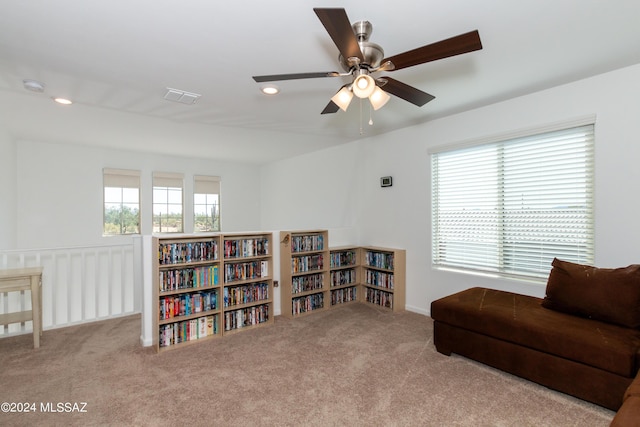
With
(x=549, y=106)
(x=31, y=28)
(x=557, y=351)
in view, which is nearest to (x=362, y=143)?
(x=549, y=106)

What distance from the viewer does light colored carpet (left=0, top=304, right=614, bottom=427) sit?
6.40 feet

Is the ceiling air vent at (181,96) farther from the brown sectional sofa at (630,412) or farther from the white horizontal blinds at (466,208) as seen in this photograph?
the brown sectional sofa at (630,412)

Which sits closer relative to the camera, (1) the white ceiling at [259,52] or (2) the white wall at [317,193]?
(1) the white ceiling at [259,52]

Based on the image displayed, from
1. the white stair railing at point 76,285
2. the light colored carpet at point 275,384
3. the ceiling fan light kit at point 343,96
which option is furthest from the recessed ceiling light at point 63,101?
the ceiling fan light kit at point 343,96

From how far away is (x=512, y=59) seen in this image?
225cm

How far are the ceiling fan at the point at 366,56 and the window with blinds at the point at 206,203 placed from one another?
200 inches

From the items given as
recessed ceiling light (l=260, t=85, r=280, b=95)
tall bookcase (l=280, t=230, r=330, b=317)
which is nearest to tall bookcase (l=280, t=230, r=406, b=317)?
tall bookcase (l=280, t=230, r=330, b=317)

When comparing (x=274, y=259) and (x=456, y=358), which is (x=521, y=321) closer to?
(x=456, y=358)

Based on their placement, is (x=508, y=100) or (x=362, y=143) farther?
(x=362, y=143)

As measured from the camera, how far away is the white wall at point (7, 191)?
395 cm

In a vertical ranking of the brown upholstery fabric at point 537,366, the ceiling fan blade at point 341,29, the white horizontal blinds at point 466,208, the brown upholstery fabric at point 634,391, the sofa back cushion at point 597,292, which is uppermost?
the ceiling fan blade at point 341,29

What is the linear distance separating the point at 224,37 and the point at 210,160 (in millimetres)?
4828

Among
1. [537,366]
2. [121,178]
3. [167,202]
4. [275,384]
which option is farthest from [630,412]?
[121,178]

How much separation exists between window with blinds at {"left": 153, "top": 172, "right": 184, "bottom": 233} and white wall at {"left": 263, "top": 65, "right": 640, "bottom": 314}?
1887 millimetres
